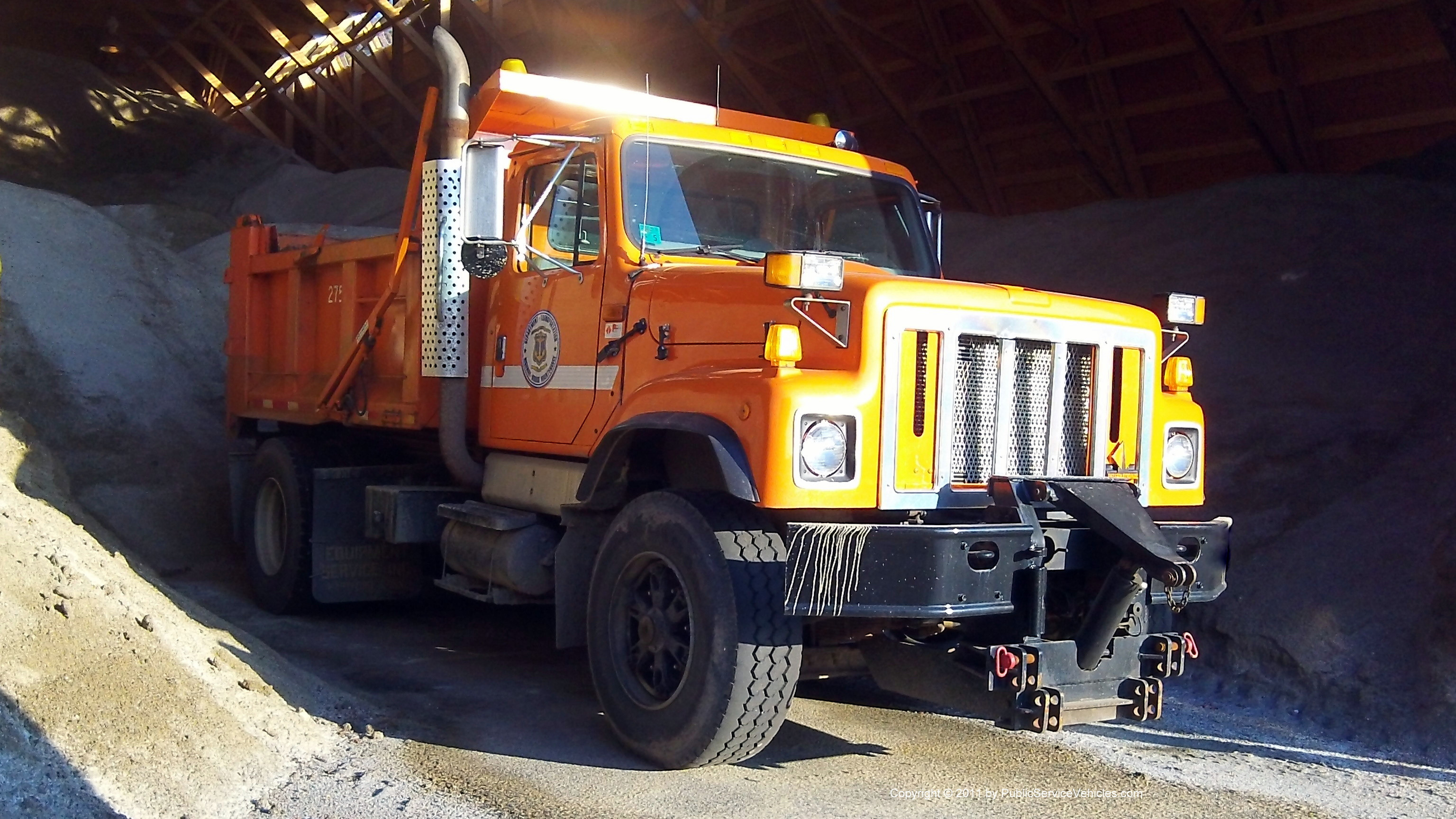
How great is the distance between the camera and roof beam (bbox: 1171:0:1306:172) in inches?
460

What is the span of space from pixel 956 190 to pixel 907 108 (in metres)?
1.21

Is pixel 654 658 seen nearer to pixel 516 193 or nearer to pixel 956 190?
pixel 516 193

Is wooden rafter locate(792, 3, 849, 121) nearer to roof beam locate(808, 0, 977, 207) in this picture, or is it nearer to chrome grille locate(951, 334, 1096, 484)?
roof beam locate(808, 0, 977, 207)

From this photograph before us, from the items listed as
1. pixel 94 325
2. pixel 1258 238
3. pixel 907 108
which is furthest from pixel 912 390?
pixel 907 108

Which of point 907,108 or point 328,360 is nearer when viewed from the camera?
point 328,360

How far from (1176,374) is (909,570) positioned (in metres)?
1.91

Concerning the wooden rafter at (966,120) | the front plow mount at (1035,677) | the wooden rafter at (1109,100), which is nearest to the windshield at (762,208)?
the front plow mount at (1035,677)

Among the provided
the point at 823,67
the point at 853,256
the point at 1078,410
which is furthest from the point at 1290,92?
the point at 1078,410

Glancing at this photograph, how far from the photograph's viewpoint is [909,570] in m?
4.54

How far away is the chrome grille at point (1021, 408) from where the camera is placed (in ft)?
16.6

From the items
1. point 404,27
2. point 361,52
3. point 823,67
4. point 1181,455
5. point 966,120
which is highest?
point 361,52

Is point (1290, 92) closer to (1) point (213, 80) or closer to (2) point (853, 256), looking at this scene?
(2) point (853, 256)

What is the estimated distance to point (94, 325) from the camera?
11.5 metres

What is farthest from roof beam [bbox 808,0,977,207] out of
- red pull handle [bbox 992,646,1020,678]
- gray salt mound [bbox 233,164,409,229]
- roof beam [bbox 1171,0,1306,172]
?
red pull handle [bbox 992,646,1020,678]
